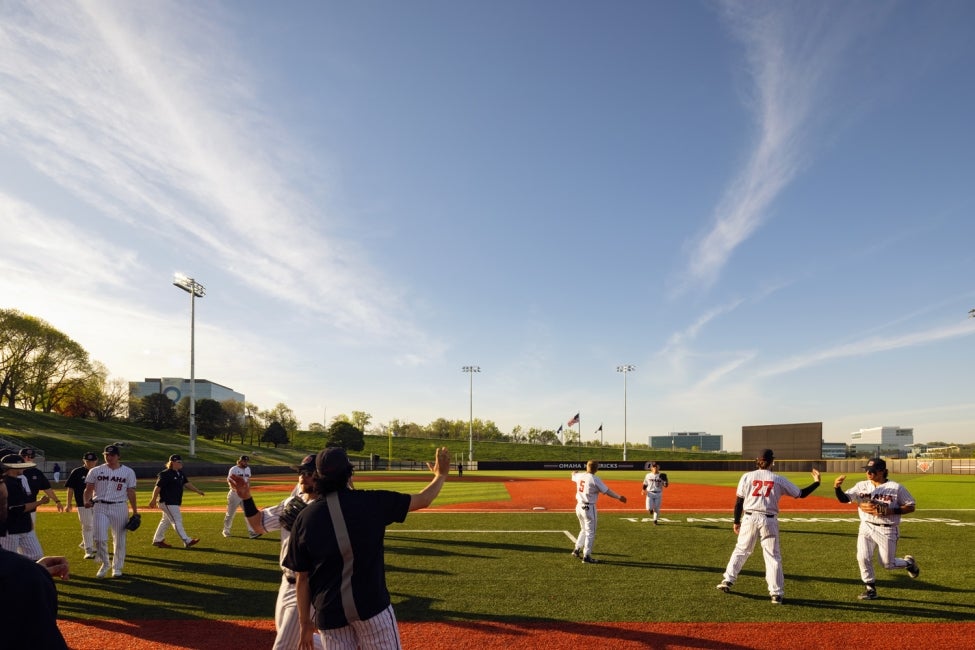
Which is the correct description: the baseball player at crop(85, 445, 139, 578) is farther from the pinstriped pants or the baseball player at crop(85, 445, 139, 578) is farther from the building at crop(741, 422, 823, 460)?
the building at crop(741, 422, 823, 460)

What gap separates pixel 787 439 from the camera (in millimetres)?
56312

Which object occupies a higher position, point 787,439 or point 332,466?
point 332,466

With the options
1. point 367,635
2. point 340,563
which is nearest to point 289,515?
point 340,563

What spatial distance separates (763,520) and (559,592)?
334 centimetres

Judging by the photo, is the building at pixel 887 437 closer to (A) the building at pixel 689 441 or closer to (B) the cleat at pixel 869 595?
(A) the building at pixel 689 441

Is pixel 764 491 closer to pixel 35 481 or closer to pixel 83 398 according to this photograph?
pixel 35 481

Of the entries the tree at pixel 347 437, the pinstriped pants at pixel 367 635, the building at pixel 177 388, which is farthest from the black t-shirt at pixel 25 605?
the building at pixel 177 388

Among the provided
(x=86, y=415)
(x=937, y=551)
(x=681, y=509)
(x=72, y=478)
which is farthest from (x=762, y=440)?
(x=86, y=415)

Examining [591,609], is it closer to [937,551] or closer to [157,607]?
[157,607]

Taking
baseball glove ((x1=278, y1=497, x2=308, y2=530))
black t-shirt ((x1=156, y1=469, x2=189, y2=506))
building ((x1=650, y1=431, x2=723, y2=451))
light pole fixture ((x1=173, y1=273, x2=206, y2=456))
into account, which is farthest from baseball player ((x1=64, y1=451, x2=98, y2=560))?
building ((x1=650, y1=431, x2=723, y2=451))

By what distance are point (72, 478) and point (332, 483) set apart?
454 inches

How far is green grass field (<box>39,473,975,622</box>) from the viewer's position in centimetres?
782

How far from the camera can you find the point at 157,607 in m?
8.07

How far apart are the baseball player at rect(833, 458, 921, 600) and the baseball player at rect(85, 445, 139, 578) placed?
39.8ft
